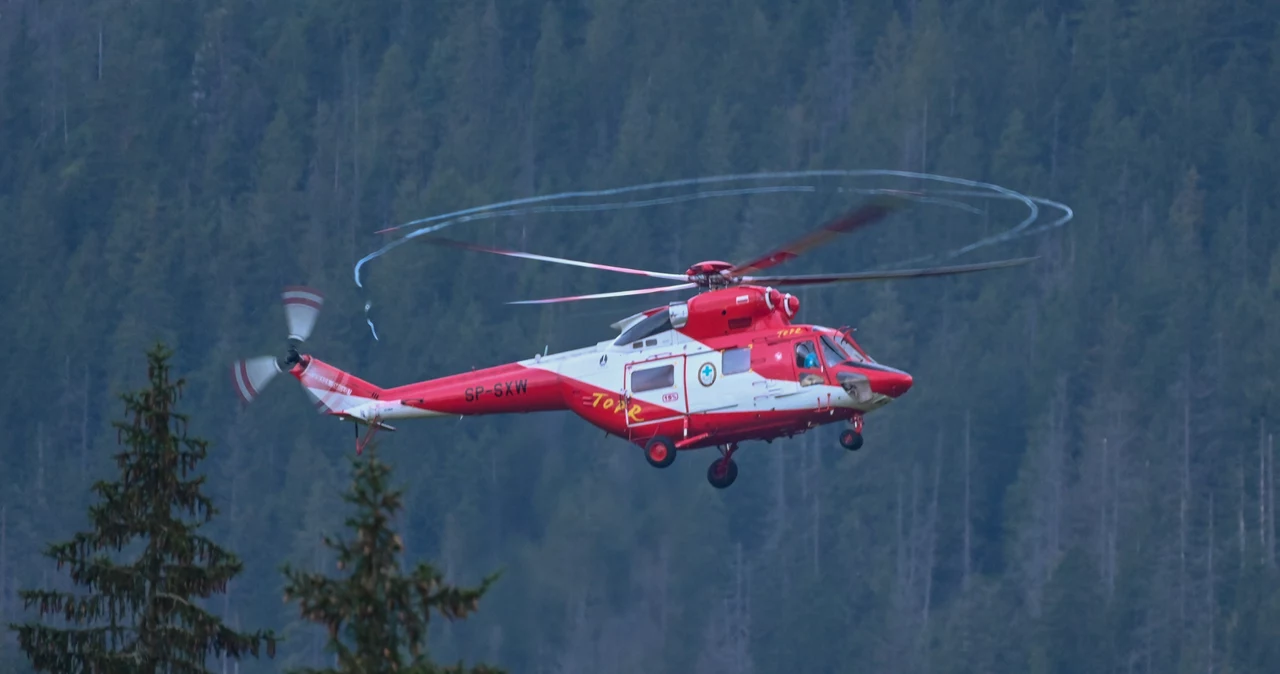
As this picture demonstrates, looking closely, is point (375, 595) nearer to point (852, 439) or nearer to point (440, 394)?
point (852, 439)

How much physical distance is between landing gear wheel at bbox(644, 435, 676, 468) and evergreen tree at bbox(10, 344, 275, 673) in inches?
478

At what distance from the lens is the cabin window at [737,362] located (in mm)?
38656

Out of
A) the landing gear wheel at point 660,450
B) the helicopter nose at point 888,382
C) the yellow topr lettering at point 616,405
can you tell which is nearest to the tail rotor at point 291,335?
the yellow topr lettering at point 616,405

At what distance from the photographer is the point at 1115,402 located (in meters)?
118

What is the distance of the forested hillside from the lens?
97.6 m

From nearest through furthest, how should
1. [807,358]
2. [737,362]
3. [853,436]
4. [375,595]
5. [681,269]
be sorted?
[375,595], [853,436], [807,358], [737,362], [681,269]

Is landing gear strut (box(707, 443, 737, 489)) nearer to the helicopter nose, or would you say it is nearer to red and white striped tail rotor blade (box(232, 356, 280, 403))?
the helicopter nose

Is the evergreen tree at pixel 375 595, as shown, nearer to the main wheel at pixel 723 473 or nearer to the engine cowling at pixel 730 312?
the engine cowling at pixel 730 312

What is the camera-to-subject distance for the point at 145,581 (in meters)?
27.0

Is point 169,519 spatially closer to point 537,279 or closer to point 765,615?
point 765,615

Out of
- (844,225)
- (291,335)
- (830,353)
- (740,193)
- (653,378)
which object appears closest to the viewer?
(844,225)

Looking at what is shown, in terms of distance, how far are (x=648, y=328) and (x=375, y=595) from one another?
16767mm

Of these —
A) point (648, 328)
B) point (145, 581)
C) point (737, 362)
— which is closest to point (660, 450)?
point (737, 362)

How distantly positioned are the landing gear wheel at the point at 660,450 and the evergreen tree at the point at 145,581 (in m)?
12.1
